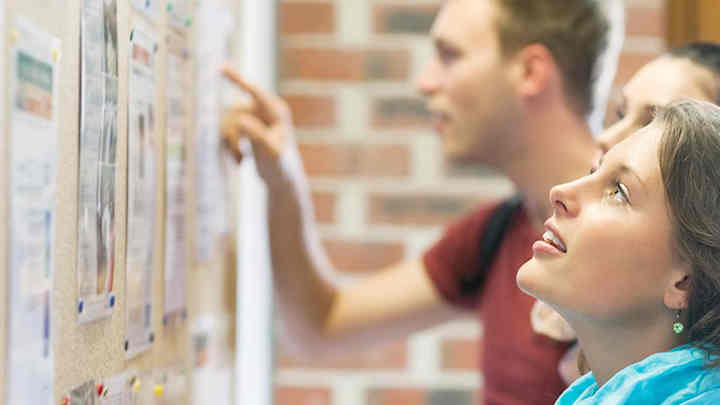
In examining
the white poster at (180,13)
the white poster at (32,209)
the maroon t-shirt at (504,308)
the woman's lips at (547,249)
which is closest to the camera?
the white poster at (32,209)

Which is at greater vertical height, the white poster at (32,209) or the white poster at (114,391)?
the white poster at (32,209)

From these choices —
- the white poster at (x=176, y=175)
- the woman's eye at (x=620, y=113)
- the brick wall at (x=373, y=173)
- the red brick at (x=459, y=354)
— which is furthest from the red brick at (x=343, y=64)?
the woman's eye at (x=620, y=113)

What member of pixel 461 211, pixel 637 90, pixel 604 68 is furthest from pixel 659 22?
pixel 637 90

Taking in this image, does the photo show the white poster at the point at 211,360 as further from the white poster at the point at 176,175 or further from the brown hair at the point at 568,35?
the brown hair at the point at 568,35

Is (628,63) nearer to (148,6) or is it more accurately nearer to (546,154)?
(546,154)

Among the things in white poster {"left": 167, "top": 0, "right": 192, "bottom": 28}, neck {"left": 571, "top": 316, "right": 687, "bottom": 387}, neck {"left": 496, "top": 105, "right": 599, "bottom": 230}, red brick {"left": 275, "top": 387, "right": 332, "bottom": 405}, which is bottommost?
red brick {"left": 275, "top": 387, "right": 332, "bottom": 405}

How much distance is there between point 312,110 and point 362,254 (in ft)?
0.85

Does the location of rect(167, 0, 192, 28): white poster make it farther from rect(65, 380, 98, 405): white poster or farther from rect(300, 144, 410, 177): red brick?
rect(300, 144, 410, 177): red brick

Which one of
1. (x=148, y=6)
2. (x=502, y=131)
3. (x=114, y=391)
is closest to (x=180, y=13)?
(x=148, y=6)

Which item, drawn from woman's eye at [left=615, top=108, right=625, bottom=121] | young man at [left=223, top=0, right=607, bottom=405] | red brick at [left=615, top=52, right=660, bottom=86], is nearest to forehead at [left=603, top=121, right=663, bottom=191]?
woman's eye at [left=615, top=108, right=625, bottom=121]

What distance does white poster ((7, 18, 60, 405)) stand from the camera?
57 cm

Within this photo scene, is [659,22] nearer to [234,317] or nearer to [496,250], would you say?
[496,250]

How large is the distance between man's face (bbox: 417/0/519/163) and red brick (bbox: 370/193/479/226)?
286 mm

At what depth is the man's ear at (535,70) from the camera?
1.27m
